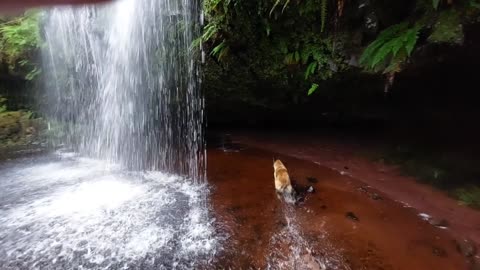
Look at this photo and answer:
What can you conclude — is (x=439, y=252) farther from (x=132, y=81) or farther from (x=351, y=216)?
(x=132, y=81)

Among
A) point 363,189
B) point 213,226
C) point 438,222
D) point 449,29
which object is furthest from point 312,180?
point 449,29

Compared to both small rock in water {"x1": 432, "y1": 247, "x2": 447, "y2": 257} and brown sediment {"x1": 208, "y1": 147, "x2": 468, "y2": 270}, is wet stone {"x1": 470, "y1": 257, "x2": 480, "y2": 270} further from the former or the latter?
small rock in water {"x1": 432, "y1": 247, "x2": 447, "y2": 257}

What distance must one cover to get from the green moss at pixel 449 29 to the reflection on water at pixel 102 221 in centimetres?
321

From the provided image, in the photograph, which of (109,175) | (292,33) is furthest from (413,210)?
(109,175)

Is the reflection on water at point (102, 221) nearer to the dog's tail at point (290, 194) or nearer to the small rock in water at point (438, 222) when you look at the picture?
the dog's tail at point (290, 194)

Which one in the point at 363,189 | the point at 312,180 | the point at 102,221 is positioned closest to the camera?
the point at 102,221

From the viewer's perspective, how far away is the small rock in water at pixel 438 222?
3.88 meters

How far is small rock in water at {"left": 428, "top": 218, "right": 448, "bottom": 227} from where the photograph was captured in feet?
12.7

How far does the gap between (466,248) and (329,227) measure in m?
1.36

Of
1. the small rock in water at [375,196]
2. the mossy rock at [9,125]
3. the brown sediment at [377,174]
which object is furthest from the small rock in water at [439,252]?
the mossy rock at [9,125]

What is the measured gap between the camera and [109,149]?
7.98 m

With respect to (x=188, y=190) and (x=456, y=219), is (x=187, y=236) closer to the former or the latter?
(x=188, y=190)

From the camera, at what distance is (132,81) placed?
24.4 ft

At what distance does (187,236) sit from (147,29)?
4814 mm
